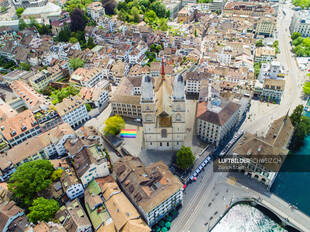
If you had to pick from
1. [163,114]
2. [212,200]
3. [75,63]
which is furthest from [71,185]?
[75,63]

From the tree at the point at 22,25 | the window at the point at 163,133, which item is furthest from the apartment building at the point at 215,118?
the tree at the point at 22,25

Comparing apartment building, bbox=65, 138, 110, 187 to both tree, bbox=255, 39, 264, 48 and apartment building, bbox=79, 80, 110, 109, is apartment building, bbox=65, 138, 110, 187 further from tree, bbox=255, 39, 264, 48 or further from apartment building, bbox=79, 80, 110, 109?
tree, bbox=255, 39, 264, 48

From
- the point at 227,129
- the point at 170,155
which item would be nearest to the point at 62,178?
the point at 170,155

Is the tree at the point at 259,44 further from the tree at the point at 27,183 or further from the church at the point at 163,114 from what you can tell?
the tree at the point at 27,183

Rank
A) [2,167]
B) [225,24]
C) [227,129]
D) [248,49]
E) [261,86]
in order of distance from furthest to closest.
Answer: [225,24] → [248,49] → [261,86] → [227,129] → [2,167]

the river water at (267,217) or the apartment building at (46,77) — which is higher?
the apartment building at (46,77)

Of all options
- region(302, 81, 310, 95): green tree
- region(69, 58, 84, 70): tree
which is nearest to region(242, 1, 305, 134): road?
region(302, 81, 310, 95): green tree

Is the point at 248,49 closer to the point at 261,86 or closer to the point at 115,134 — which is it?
the point at 261,86
